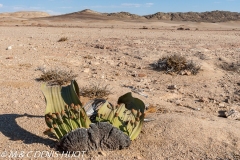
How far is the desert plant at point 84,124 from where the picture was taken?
2.71 metres

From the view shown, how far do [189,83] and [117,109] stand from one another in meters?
2.77

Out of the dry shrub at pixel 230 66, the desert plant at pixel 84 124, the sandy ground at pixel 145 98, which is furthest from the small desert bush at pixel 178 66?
the desert plant at pixel 84 124

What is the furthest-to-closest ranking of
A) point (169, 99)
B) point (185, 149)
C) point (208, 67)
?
point (208, 67) < point (169, 99) < point (185, 149)

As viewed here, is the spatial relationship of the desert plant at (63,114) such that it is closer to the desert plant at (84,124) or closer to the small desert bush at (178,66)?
the desert plant at (84,124)

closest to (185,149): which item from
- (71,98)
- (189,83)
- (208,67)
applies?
(71,98)

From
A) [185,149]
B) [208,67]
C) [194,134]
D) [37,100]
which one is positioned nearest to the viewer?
[185,149]

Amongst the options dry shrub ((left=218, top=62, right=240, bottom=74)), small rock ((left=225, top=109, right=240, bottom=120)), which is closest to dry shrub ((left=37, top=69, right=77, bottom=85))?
small rock ((left=225, top=109, right=240, bottom=120))

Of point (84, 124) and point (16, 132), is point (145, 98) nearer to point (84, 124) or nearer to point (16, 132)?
point (84, 124)

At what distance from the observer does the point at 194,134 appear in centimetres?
309

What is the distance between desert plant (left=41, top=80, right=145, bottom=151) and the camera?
2.71 meters

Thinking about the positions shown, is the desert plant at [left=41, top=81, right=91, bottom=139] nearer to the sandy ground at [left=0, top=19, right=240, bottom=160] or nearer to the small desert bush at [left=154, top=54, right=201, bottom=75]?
the sandy ground at [left=0, top=19, right=240, bottom=160]

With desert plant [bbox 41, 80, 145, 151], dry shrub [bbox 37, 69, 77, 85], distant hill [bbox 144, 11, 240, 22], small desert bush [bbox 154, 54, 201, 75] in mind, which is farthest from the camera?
distant hill [bbox 144, 11, 240, 22]

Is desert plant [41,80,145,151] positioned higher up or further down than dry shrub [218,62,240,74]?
higher up

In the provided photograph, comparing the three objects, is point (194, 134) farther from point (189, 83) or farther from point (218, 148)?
point (189, 83)
